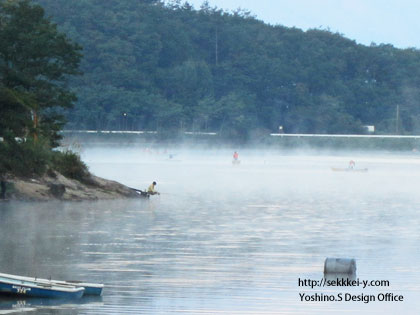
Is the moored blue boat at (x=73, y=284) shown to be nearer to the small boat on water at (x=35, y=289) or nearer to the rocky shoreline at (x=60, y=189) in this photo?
the small boat on water at (x=35, y=289)

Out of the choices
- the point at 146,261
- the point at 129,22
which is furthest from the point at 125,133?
the point at 146,261

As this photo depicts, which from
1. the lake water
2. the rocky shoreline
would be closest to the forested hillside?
the rocky shoreline

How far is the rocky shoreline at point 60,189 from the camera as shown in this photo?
47156mm

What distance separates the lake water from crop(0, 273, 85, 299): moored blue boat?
0.20 m

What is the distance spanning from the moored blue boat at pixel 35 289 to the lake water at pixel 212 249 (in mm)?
196

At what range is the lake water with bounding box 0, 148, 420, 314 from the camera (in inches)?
838

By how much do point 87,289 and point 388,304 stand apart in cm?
611

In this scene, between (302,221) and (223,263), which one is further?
(302,221)

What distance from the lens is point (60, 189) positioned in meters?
48.5

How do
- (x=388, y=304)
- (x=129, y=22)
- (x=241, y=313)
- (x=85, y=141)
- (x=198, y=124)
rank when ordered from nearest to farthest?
(x=241, y=313), (x=388, y=304), (x=85, y=141), (x=198, y=124), (x=129, y=22)

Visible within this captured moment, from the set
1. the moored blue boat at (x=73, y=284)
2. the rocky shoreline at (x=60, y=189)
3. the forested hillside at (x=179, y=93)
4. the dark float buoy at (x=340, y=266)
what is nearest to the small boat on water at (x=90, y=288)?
the moored blue boat at (x=73, y=284)

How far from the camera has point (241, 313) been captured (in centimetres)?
2008

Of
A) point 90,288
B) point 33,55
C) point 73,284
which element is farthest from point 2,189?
point 90,288

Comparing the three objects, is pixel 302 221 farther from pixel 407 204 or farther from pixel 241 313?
pixel 241 313
